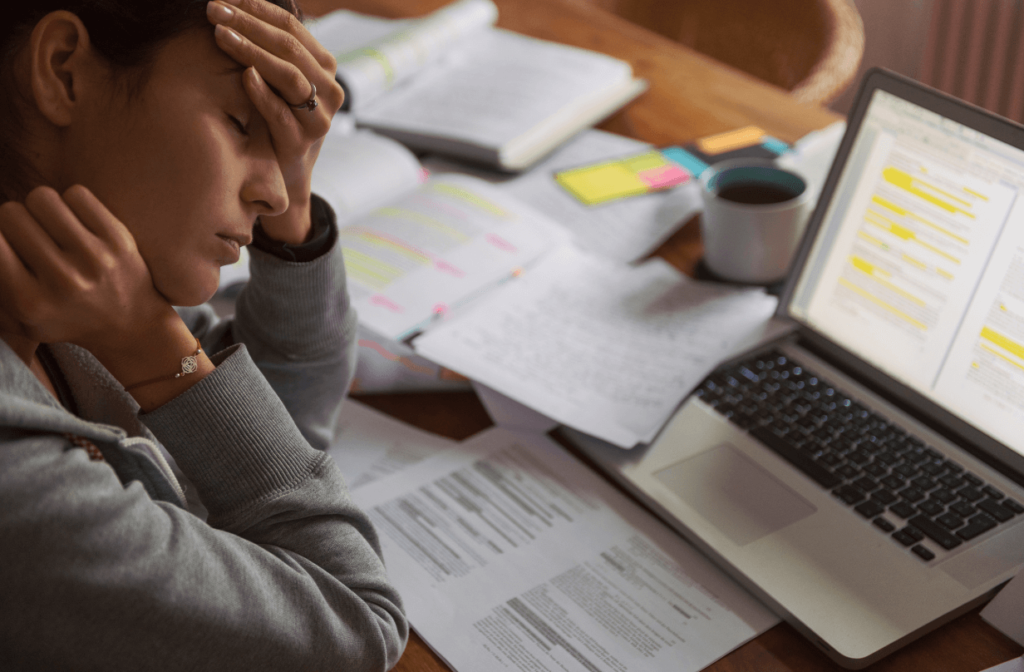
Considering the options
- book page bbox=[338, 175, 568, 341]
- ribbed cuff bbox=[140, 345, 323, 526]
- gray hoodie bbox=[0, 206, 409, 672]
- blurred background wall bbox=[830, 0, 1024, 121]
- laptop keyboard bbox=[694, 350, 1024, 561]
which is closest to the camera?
gray hoodie bbox=[0, 206, 409, 672]

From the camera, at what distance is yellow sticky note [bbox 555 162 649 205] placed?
1273 mm

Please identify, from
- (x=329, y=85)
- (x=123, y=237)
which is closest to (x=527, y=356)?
(x=329, y=85)

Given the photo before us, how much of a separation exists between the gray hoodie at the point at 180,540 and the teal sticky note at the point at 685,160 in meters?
0.85

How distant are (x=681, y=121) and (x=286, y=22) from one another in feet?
2.99

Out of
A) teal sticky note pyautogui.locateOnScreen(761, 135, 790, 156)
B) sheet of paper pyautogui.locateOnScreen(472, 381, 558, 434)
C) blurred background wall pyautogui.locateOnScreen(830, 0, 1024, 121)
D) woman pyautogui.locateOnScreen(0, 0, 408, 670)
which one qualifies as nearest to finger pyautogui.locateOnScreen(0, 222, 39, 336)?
woman pyautogui.locateOnScreen(0, 0, 408, 670)

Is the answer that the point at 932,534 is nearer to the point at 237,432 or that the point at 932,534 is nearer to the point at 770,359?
the point at 770,359

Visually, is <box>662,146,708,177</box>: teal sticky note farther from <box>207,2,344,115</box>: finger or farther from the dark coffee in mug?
<box>207,2,344,115</box>: finger

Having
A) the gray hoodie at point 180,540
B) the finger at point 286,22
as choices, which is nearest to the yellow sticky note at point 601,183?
the finger at point 286,22

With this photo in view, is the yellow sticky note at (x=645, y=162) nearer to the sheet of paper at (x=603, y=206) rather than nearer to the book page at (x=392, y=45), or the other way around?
A: the sheet of paper at (x=603, y=206)

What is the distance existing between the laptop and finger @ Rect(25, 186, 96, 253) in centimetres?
50

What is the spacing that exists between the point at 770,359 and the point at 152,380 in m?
Answer: 0.61

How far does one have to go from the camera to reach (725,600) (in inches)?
28.2

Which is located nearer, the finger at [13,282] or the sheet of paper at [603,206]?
the finger at [13,282]

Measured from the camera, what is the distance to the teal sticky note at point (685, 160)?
4.32 feet
